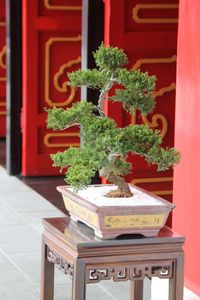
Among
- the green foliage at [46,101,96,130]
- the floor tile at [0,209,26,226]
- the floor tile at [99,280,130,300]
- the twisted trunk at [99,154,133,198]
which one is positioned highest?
the green foliage at [46,101,96,130]

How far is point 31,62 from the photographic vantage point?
638 cm

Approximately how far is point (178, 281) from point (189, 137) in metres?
0.88

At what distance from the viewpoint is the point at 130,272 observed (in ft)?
8.75

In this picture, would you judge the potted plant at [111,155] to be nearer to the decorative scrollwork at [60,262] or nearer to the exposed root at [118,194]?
the exposed root at [118,194]

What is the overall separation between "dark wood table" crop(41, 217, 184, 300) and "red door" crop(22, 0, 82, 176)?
374 centimetres

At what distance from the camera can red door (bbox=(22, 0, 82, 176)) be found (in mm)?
6367

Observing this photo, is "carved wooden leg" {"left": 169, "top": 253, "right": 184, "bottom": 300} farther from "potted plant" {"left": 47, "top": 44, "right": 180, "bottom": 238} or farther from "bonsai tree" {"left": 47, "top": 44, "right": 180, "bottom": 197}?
"bonsai tree" {"left": 47, "top": 44, "right": 180, "bottom": 197}

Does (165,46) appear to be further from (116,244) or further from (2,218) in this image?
(116,244)

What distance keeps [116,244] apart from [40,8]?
13.1 feet

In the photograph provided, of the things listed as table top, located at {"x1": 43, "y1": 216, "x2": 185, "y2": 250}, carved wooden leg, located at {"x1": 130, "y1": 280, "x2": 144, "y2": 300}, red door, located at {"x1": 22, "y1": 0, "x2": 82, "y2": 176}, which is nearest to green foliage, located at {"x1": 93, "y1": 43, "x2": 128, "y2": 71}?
table top, located at {"x1": 43, "y1": 216, "x2": 185, "y2": 250}

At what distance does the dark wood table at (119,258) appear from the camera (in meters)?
2.61

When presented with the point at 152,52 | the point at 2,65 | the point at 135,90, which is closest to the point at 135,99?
the point at 135,90

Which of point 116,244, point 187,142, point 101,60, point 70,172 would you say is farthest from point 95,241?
point 187,142

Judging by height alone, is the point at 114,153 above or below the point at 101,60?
below
